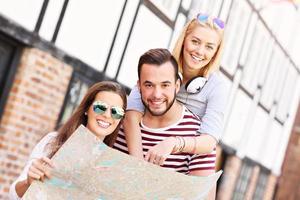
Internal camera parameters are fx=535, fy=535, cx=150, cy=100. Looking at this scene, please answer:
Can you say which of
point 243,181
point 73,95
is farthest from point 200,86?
point 243,181

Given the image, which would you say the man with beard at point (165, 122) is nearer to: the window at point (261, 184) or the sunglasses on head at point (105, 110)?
the sunglasses on head at point (105, 110)

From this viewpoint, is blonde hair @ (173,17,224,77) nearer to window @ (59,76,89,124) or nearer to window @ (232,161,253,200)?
window @ (59,76,89,124)

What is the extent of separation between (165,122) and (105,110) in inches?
8.6

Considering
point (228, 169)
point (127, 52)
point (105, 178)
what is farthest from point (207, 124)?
point (228, 169)

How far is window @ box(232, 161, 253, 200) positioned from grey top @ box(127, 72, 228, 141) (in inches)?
433

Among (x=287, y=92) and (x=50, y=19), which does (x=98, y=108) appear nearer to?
(x=50, y=19)

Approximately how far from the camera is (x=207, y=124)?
1911 mm

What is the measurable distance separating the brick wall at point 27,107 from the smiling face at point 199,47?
404 centimetres

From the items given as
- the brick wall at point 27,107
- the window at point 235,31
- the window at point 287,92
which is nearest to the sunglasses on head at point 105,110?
the brick wall at point 27,107

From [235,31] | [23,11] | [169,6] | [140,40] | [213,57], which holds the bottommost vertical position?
[213,57]

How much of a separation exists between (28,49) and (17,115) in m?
0.73

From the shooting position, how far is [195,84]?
197 centimetres

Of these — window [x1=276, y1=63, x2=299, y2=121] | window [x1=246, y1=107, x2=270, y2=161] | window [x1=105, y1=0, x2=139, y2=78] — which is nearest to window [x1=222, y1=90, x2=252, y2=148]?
window [x1=246, y1=107, x2=270, y2=161]

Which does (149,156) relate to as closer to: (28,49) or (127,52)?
(28,49)
